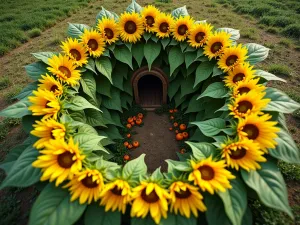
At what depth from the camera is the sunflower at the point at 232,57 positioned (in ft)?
11.2

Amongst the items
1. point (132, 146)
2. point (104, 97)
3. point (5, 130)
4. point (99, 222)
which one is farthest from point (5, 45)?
point (99, 222)

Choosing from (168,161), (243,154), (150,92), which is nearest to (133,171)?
(168,161)

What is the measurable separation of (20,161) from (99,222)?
0.99 m

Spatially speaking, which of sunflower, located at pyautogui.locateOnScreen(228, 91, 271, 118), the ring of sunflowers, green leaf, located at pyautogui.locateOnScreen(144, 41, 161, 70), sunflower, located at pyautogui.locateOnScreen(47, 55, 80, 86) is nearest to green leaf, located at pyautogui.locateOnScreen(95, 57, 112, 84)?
the ring of sunflowers

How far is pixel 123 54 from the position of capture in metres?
4.21

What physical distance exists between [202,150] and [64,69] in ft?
7.07

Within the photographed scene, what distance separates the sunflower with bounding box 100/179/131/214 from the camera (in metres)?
2.22

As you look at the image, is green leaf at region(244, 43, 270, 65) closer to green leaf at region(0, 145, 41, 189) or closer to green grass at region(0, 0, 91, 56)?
green leaf at region(0, 145, 41, 189)

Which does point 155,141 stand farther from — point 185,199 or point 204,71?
point 185,199

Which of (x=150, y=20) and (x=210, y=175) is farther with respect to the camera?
(x=150, y=20)

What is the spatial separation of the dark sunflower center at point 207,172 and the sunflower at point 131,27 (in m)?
2.68

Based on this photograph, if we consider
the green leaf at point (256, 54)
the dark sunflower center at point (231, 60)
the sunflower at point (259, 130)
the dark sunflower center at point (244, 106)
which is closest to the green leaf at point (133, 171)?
the sunflower at point (259, 130)

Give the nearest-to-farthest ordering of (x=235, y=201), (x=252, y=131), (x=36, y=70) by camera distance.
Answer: (x=235, y=201)
(x=252, y=131)
(x=36, y=70)

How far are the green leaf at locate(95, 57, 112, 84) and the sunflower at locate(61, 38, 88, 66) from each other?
0.78ft
